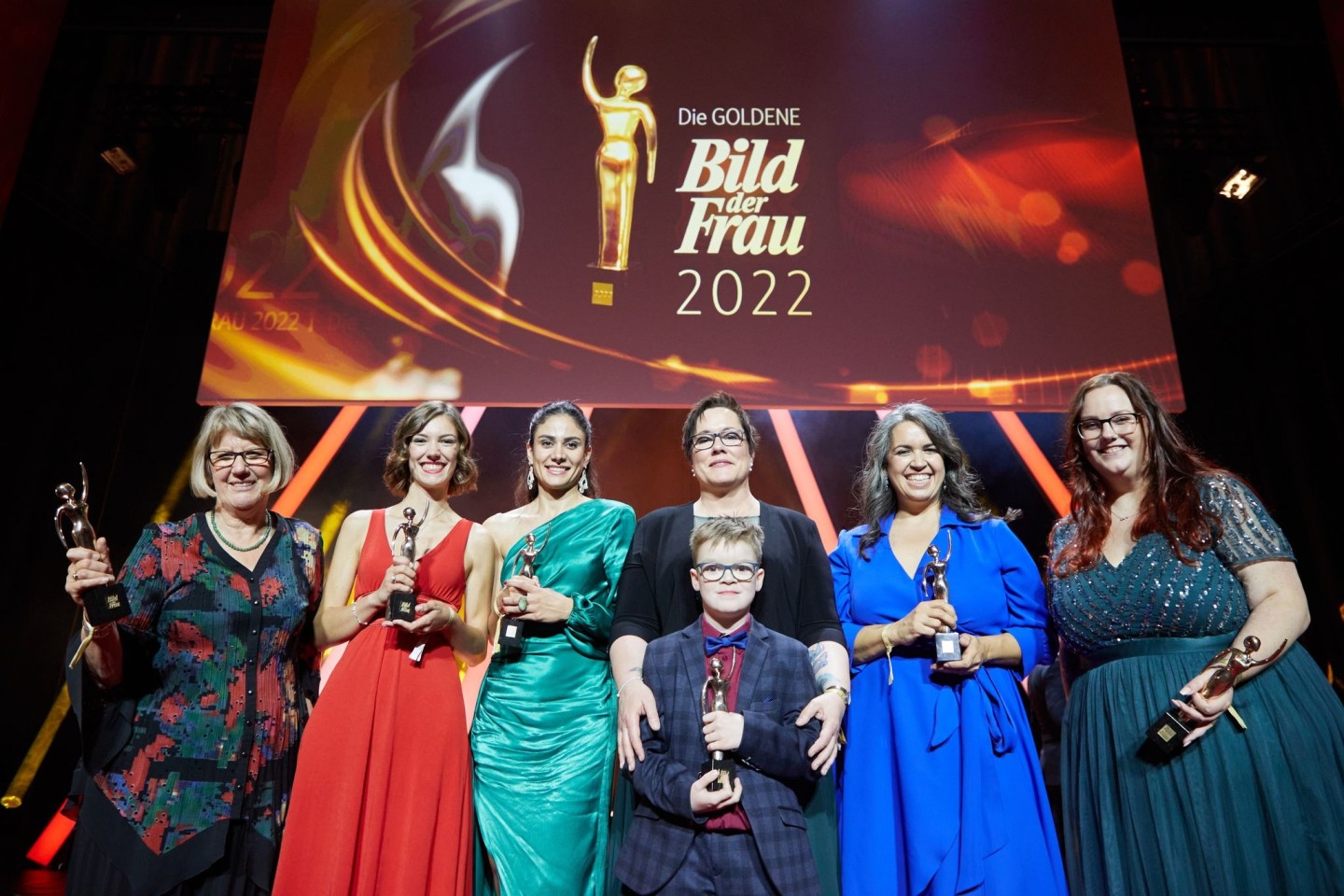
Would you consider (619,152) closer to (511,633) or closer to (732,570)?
(511,633)

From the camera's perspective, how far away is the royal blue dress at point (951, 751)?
2.10 meters

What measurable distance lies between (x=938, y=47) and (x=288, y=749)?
163 inches

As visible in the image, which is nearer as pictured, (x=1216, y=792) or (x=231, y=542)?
(x=1216, y=792)

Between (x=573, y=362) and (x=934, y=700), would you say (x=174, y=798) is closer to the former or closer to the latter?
(x=934, y=700)

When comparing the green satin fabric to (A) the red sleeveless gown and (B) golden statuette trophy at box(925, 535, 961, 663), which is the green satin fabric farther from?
(B) golden statuette trophy at box(925, 535, 961, 663)

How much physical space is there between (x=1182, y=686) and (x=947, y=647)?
490 mm

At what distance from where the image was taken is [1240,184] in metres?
5.14

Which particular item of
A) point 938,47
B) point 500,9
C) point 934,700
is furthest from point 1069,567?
point 500,9

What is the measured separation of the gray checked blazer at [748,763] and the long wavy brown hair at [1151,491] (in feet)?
2.51

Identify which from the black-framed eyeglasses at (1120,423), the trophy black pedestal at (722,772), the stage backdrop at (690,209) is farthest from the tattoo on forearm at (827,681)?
the stage backdrop at (690,209)

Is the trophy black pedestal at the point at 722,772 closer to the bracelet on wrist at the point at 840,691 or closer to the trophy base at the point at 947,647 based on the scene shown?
the bracelet on wrist at the point at 840,691

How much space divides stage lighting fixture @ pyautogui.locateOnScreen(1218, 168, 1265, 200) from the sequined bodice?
3843mm

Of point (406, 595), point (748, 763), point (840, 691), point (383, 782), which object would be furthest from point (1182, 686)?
point (383, 782)

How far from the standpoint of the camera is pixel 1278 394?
527cm
